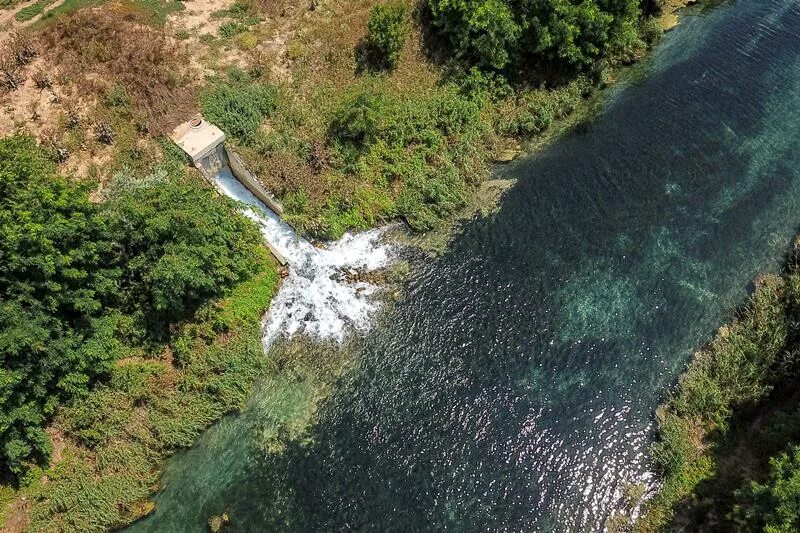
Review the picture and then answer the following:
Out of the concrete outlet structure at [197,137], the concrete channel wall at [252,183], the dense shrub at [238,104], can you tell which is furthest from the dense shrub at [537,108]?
the concrete outlet structure at [197,137]

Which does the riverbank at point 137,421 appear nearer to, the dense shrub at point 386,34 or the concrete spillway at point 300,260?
the concrete spillway at point 300,260

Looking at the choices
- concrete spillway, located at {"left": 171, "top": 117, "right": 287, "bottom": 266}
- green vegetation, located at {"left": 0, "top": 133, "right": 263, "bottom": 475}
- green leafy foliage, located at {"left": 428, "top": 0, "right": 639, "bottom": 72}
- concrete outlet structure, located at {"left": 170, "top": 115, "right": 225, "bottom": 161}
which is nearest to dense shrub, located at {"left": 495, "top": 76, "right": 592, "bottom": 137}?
green leafy foliage, located at {"left": 428, "top": 0, "right": 639, "bottom": 72}

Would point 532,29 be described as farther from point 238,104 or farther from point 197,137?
point 197,137

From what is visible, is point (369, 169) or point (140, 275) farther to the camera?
point (369, 169)

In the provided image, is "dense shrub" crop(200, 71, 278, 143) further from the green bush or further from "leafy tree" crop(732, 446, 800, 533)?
"leafy tree" crop(732, 446, 800, 533)

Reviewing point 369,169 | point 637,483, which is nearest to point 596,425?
point 637,483

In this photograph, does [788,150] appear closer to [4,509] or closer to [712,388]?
[712,388]
